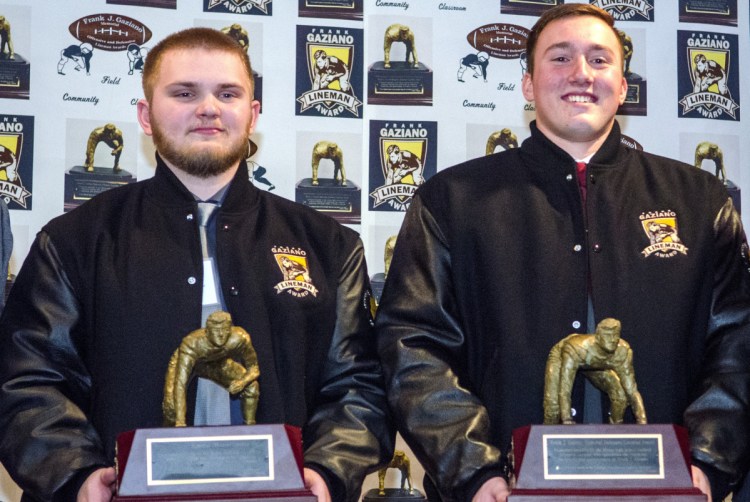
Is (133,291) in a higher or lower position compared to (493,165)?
lower

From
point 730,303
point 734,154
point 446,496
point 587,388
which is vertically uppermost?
point 734,154

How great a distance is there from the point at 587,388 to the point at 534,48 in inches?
38.4

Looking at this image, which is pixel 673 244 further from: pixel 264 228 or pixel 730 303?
pixel 264 228

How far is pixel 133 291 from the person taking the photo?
2840mm

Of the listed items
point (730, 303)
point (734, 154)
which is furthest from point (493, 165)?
point (734, 154)

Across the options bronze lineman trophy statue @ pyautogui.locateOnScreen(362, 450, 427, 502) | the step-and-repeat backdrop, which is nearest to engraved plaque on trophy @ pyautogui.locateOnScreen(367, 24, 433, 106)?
the step-and-repeat backdrop

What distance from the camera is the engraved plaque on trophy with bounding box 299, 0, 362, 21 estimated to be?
408 cm

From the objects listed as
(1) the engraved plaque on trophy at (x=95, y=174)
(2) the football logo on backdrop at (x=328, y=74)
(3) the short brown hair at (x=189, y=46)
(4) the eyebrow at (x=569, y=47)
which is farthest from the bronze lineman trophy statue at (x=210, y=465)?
(2) the football logo on backdrop at (x=328, y=74)

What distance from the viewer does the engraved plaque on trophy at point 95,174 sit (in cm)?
388

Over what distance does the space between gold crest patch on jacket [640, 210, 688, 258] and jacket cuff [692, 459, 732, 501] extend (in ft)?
1.79

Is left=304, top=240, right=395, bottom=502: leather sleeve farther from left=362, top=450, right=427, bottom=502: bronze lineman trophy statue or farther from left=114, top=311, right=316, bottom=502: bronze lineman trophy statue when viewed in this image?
left=362, top=450, right=427, bottom=502: bronze lineman trophy statue

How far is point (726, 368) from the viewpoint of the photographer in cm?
279

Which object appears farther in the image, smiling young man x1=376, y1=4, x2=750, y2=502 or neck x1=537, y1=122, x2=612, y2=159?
neck x1=537, y1=122, x2=612, y2=159

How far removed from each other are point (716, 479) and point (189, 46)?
66.7 inches
